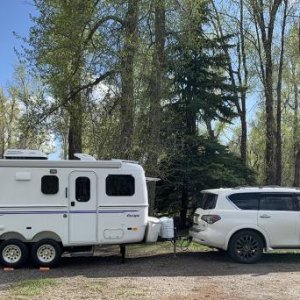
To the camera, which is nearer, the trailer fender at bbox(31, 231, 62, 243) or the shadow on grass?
the shadow on grass

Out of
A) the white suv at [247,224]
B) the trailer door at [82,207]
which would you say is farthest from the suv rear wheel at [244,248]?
the trailer door at [82,207]

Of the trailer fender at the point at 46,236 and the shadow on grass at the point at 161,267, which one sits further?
the trailer fender at the point at 46,236

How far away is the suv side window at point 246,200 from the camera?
13202mm

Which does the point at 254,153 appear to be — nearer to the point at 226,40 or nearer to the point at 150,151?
the point at 226,40

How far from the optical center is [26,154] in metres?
12.4

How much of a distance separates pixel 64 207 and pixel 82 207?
0.42m

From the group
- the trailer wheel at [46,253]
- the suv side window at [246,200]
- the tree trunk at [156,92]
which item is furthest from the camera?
the tree trunk at [156,92]

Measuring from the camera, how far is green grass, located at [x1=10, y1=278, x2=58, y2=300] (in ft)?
30.1

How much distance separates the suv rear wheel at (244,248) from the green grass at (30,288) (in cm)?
466

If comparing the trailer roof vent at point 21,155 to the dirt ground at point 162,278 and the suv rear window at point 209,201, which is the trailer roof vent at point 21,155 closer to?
the dirt ground at point 162,278

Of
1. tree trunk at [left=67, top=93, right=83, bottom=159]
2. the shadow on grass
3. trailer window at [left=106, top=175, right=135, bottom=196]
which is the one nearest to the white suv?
the shadow on grass

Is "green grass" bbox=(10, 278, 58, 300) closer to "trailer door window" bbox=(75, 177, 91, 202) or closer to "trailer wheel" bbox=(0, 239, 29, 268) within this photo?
"trailer wheel" bbox=(0, 239, 29, 268)

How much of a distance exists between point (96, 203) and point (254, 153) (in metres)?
40.6

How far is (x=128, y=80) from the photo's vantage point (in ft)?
56.3
